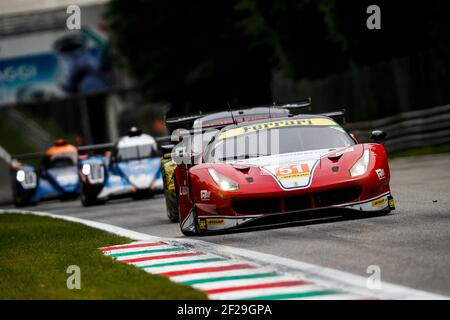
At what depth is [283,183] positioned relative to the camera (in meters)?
12.3

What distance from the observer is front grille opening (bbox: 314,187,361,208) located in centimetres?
1229

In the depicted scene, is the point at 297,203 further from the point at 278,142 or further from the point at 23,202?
the point at 23,202

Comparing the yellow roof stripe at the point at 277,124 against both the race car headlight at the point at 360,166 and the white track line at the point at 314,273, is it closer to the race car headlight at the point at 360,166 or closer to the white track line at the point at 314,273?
the race car headlight at the point at 360,166

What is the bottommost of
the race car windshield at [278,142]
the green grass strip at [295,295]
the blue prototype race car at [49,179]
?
the blue prototype race car at [49,179]

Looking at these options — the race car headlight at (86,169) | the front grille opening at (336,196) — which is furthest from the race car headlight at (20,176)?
the front grille opening at (336,196)

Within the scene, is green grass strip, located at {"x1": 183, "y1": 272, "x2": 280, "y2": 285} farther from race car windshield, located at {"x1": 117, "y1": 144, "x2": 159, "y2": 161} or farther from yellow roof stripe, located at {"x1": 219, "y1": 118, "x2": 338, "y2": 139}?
race car windshield, located at {"x1": 117, "y1": 144, "x2": 159, "y2": 161}

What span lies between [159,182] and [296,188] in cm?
1229

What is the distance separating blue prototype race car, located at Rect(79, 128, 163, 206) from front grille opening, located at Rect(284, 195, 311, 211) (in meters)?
12.1

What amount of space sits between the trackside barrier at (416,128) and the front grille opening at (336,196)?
16.4 metres

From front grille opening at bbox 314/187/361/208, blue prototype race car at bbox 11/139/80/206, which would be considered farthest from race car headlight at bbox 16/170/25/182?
front grille opening at bbox 314/187/361/208

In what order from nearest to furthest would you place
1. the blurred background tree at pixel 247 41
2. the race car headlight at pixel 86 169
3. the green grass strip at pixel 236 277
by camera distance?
the green grass strip at pixel 236 277
the race car headlight at pixel 86 169
the blurred background tree at pixel 247 41

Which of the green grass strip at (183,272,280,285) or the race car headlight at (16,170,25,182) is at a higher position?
the green grass strip at (183,272,280,285)

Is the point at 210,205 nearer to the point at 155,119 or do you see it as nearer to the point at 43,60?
the point at 43,60

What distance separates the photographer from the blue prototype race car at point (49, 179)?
28.9 m
